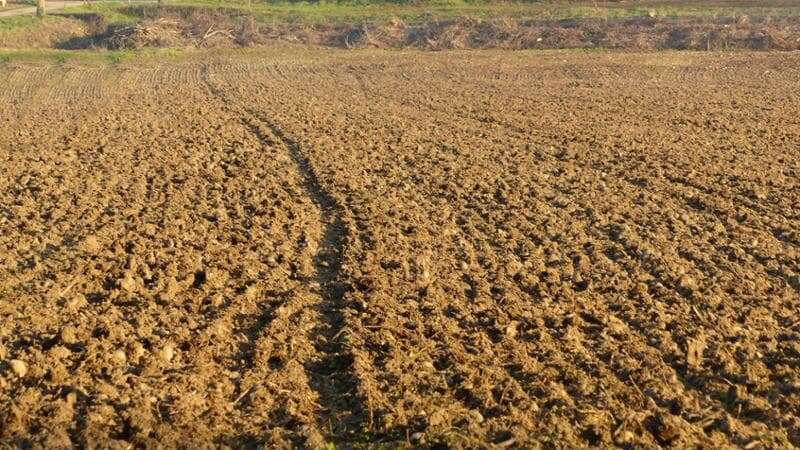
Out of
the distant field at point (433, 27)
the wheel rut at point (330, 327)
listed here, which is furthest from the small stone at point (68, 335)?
the distant field at point (433, 27)

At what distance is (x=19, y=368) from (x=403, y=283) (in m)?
3.52

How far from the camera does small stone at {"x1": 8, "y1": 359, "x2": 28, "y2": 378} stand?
23.6ft

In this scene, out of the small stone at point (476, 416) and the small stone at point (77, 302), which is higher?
the small stone at point (77, 302)

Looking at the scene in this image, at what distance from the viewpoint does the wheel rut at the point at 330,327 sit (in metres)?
6.68

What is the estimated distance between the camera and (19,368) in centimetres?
721

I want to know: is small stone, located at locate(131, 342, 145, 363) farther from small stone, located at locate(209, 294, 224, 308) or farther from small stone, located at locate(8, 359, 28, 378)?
small stone, located at locate(209, 294, 224, 308)

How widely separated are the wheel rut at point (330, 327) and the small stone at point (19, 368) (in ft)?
6.90

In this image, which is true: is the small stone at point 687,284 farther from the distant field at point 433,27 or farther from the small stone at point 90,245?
the distant field at point 433,27

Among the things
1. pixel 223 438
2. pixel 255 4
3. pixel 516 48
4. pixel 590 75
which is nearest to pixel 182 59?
pixel 516 48

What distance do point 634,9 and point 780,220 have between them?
3498 cm

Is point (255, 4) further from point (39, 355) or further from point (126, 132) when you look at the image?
point (39, 355)

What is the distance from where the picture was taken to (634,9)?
4431 centimetres

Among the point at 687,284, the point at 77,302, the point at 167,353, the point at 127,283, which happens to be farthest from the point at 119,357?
the point at 687,284

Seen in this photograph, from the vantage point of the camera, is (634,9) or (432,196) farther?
(634,9)
